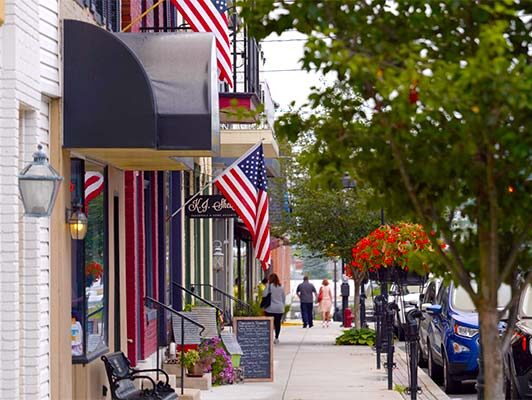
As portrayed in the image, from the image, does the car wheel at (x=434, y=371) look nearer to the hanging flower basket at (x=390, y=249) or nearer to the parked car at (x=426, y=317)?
the parked car at (x=426, y=317)

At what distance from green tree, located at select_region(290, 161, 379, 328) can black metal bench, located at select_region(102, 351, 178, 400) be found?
18.7m

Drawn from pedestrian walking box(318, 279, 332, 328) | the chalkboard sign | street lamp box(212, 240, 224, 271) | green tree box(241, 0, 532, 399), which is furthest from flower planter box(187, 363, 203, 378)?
pedestrian walking box(318, 279, 332, 328)

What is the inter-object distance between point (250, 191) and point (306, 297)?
21607 mm

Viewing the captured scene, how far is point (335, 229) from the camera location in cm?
3375

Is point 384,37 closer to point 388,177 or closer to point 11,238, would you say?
point 388,177

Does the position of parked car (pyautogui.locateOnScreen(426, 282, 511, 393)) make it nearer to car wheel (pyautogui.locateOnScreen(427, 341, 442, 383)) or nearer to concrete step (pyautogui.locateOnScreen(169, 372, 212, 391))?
car wheel (pyautogui.locateOnScreen(427, 341, 442, 383))

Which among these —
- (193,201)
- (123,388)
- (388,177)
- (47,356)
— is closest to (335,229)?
(193,201)

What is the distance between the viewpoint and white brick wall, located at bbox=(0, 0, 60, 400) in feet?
34.4

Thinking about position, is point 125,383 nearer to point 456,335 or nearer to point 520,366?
point 520,366

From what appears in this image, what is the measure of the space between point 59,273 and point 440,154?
632 cm

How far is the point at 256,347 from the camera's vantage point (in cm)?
2047

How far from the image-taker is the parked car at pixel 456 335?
18031mm

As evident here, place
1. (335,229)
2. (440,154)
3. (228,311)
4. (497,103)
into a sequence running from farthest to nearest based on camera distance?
1. (335,229)
2. (228,311)
3. (440,154)
4. (497,103)

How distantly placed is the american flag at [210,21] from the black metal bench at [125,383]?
3840mm
